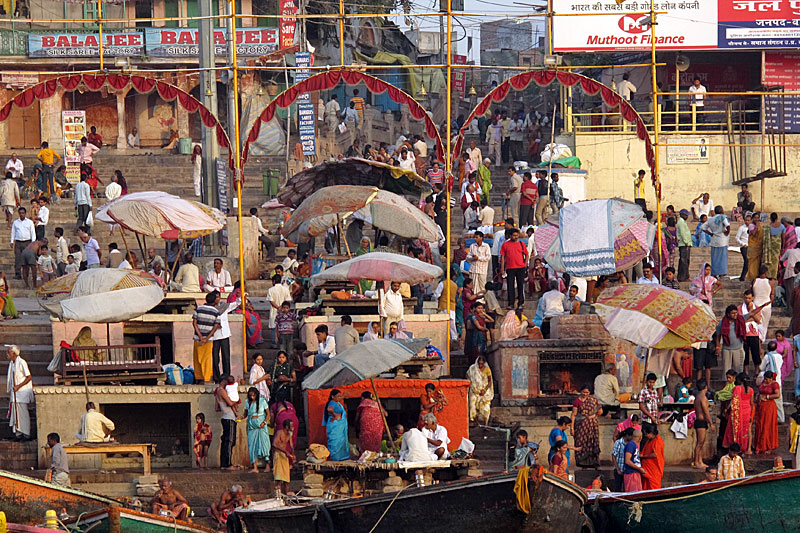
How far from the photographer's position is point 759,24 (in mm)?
35750

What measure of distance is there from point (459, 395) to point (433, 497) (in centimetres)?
415

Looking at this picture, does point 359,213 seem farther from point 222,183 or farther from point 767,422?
point 767,422

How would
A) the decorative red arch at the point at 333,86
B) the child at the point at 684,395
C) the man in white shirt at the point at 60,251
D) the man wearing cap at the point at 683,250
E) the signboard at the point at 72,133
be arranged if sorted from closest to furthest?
the child at the point at 684,395, the decorative red arch at the point at 333,86, the man wearing cap at the point at 683,250, the man in white shirt at the point at 60,251, the signboard at the point at 72,133

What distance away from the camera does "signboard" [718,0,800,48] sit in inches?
1401

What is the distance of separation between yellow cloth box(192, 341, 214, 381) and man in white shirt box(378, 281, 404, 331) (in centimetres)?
251

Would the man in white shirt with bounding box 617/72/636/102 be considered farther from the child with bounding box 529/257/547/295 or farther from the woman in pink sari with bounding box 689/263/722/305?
the woman in pink sari with bounding box 689/263/722/305

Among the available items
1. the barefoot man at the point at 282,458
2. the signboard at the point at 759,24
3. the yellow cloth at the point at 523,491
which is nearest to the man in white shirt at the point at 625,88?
the signboard at the point at 759,24

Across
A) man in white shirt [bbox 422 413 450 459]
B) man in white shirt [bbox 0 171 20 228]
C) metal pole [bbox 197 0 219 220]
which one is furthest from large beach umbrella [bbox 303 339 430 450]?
man in white shirt [bbox 0 171 20 228]

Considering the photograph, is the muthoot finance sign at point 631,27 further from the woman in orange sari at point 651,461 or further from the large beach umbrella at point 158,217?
the woman in orange sari at point 651,461

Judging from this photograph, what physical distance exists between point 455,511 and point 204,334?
254 inches

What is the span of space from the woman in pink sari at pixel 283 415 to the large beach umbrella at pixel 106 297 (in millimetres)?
2381

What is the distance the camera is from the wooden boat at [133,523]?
17359mm

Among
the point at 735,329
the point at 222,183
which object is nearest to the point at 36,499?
the point at 222,183

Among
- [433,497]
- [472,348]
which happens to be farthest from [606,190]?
[433,497]
